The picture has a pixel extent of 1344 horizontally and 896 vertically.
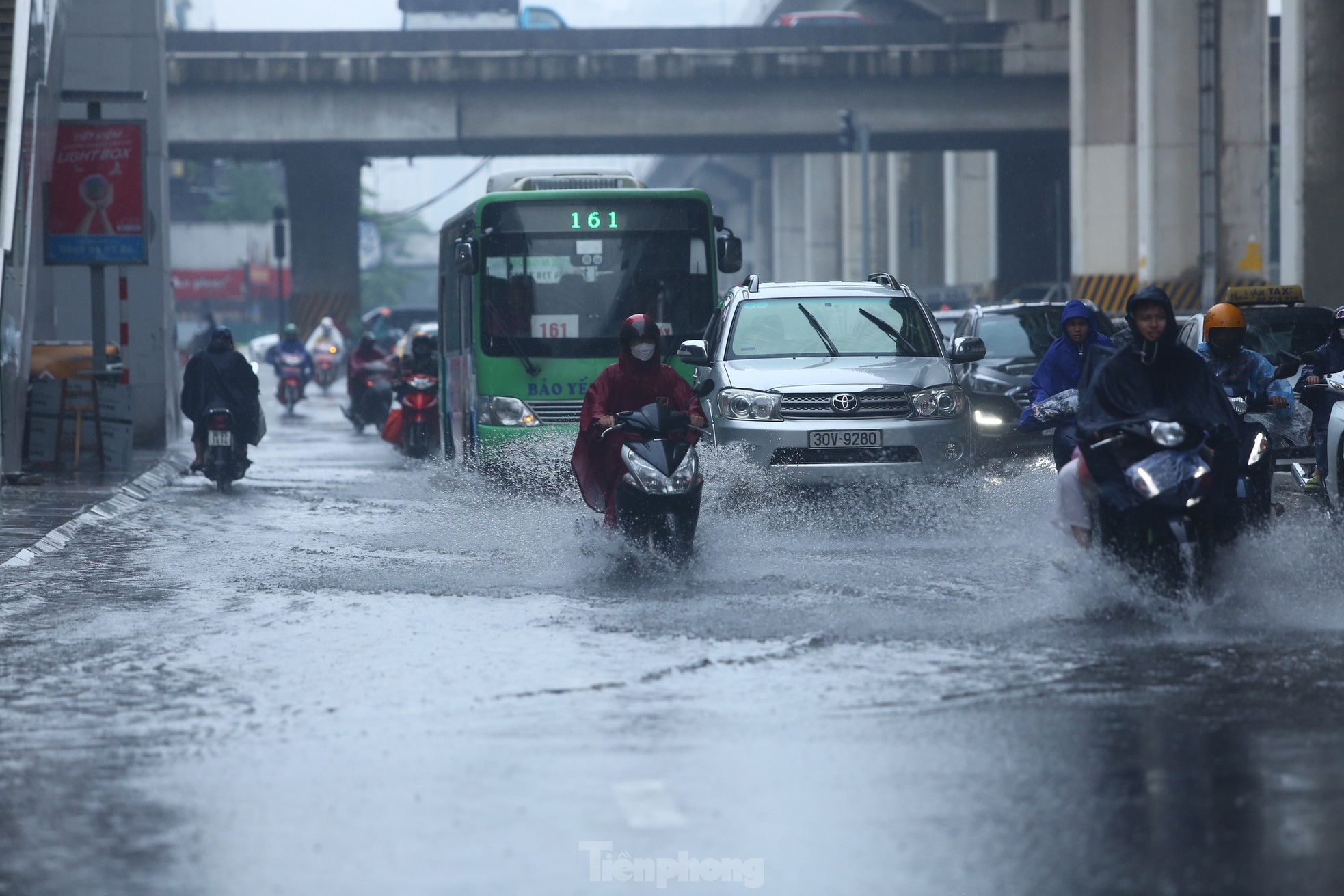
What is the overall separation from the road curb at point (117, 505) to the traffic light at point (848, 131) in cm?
2086

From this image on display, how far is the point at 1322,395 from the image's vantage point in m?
14.3

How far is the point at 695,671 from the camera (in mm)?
7832

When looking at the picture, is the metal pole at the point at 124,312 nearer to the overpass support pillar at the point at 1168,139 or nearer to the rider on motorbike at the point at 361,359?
the rider on motorbike at the point at 361,359

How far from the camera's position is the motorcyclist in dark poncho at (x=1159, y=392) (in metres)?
8.97

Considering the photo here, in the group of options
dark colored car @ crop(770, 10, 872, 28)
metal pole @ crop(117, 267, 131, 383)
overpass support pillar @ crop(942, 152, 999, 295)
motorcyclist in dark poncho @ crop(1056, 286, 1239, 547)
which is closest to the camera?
motorcyclist in dark poncho @ crop(1056, 286, 1239, 547)

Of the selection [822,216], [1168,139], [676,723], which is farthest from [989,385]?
[822,216]

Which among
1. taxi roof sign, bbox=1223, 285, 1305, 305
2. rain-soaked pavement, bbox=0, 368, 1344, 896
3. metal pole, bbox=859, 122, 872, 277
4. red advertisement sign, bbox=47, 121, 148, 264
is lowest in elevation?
rain-soaked pavement, bbox=0, 368, 1344, 896

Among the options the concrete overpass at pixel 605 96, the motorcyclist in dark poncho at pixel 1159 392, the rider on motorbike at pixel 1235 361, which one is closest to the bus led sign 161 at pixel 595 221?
the rider on motorbike at pixel 1235 361

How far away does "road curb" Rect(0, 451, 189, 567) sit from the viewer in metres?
12.9

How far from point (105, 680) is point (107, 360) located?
1388cm

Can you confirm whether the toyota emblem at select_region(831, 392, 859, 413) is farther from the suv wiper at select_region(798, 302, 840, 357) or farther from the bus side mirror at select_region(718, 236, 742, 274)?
the bus side mirror at select_region(718, 236, 742, 274)

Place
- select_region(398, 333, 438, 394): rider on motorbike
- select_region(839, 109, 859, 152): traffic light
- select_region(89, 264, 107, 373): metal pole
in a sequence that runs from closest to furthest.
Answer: select_region(89, 264, 107, 373): metal pole → select_region(398, 333, 438, 394): rider on motorbike → select_region(839, 109, 859, 152): traffic light

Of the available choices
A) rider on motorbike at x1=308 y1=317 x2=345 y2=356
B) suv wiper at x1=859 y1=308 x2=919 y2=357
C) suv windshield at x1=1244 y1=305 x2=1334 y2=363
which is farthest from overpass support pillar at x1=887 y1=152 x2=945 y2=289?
suv wiper at x1=859 y1=308 x2=919 y2=357

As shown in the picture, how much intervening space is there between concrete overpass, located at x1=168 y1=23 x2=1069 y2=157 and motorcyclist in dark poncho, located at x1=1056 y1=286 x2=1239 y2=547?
39670 mm
